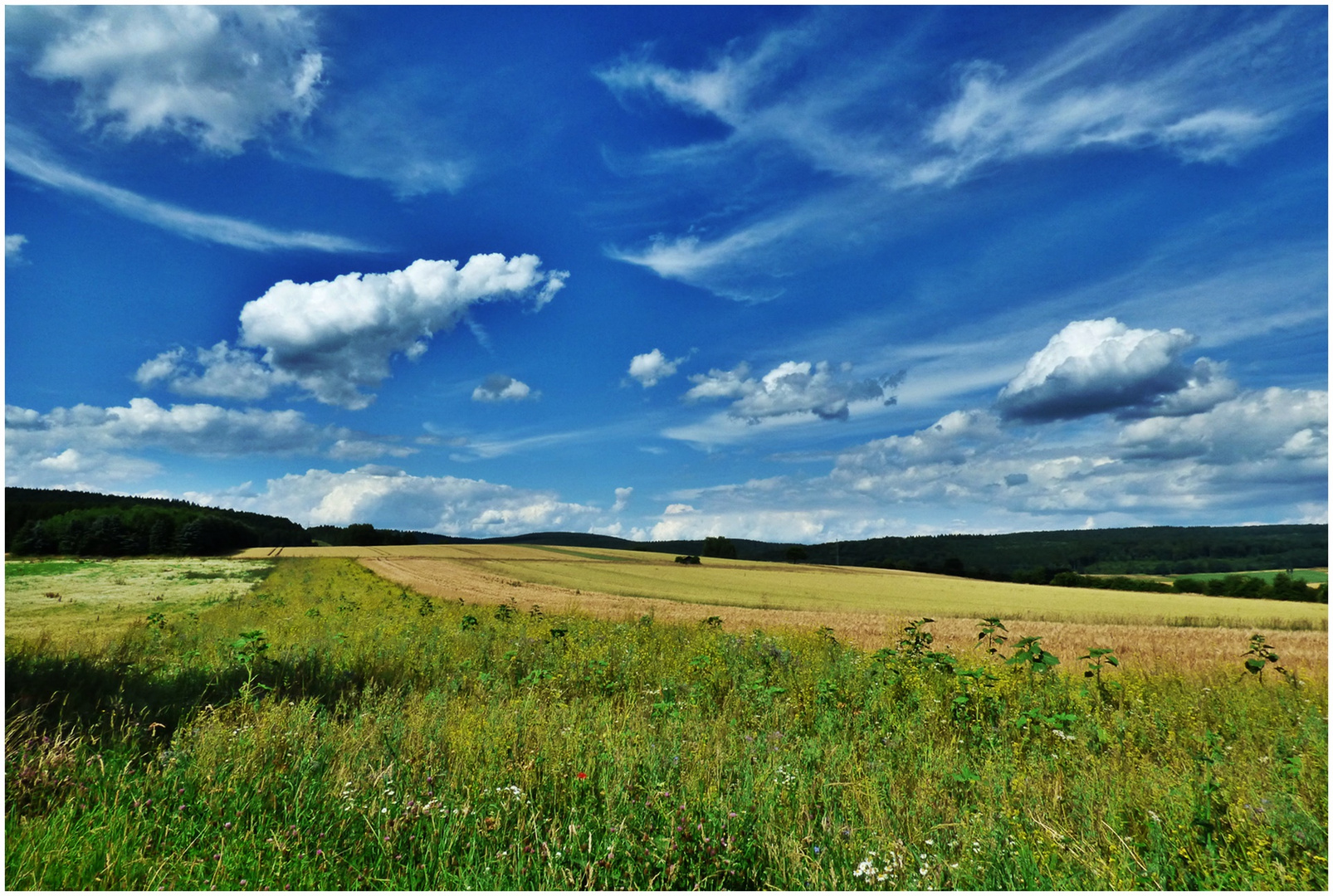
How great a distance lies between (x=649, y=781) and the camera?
529 centimetres

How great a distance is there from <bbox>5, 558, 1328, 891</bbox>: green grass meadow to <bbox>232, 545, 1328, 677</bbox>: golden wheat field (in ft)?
30.7

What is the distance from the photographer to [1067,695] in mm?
9539

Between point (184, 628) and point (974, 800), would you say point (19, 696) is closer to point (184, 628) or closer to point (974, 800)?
point (974, 800)

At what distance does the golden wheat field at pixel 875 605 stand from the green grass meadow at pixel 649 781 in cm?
934

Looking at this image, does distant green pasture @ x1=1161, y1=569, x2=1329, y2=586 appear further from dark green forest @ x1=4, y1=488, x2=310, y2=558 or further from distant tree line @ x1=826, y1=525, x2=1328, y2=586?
dark green forest @ x1=4, y1=488, x2=310, y2=558

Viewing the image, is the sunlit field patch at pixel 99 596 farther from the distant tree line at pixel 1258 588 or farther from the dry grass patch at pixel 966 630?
the distant tree line at pixel 1258 588

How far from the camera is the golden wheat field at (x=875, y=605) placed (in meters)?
21.8

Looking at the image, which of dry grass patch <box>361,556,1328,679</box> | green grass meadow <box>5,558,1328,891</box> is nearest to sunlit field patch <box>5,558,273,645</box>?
green grass meadow <box>5,558,1328,891</box>

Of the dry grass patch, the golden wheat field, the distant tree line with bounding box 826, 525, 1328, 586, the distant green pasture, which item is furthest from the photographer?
the distant tree line with bounding box 826, 525, 1328, 586

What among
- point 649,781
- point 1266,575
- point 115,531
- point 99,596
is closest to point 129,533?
point 115,531

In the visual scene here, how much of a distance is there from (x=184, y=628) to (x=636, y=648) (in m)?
13.4

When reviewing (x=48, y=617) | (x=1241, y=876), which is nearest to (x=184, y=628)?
(x=48, y=617)

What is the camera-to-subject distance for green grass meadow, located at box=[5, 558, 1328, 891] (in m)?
4.14

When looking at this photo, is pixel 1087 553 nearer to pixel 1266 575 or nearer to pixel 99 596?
pixel 1266 575
